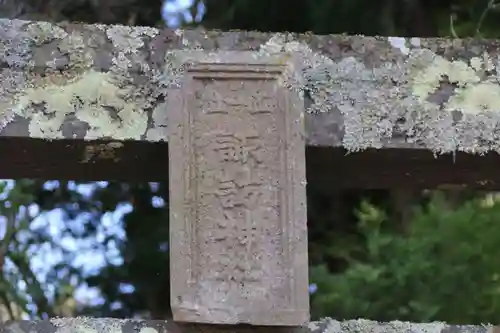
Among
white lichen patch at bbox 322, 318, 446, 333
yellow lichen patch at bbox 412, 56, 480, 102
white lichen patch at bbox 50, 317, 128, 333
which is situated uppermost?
yellow lichen patch at bbox 412, 56, 480, 102

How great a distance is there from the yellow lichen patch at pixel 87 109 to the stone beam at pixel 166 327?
20 centimetres

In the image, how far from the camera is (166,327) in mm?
910

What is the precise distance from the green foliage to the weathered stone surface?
694mm

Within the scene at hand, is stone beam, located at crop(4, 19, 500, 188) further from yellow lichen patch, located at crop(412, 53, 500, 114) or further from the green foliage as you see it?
the green foliage

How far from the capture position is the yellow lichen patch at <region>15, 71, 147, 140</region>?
0.95 m

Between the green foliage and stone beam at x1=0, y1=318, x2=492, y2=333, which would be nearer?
stone beam at x1=0, y1=318, x2=492, y2=333

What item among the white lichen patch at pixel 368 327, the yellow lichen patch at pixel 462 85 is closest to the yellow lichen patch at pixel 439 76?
the yellow lichen patch at pixel 462 85

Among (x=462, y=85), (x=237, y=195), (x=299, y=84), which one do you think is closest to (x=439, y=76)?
(x=462, y=85)

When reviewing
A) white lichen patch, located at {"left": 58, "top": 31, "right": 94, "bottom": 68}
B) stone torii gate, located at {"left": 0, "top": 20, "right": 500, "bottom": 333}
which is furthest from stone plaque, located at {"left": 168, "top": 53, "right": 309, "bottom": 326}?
white lichen patch, located at {"left": 58, "top": 31, "right": 94, "bottom": 68}

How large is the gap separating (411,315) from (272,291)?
2.74 feet

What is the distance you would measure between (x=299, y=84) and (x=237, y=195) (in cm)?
15

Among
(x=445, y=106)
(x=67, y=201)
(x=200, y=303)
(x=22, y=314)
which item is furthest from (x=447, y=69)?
(x=22, y=314)

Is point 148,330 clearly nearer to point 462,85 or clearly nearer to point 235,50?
point 235,50

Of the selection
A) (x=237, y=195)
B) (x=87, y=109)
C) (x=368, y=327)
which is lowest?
(x=368, y=327)
